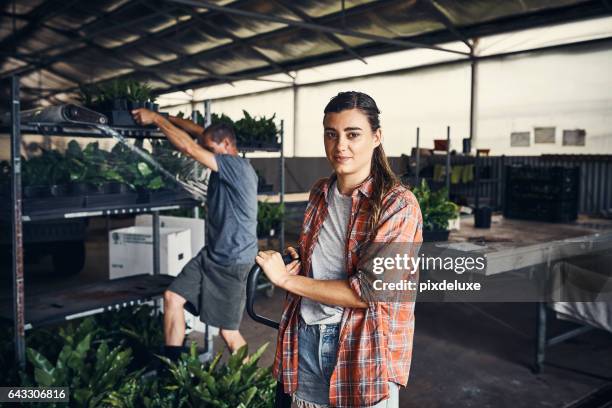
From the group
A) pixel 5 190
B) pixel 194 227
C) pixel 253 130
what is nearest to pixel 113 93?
pixel 5 190

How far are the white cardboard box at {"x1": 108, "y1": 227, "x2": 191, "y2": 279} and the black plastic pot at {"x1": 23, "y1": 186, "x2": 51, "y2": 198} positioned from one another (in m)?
1.35

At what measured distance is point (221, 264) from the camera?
121 inches

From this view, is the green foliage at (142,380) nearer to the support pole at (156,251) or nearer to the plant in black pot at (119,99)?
the support pole at (156,251)

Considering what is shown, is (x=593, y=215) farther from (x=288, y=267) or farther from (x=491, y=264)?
(x=288, y=267)

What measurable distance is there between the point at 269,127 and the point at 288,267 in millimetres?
3613

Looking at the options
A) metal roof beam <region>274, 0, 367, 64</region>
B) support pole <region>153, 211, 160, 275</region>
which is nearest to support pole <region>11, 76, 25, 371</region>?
support pole <region>153, 211, 160, 275</region>

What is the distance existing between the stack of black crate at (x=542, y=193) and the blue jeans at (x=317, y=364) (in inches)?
145

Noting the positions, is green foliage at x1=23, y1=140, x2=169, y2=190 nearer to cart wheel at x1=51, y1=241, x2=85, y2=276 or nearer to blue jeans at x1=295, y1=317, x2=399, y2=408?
blue jeans at x1=295, y1=317, x2=399, y2=408

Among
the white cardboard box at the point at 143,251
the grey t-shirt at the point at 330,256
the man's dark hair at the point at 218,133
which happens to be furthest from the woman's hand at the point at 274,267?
the white cardboard box at the point at 143,251

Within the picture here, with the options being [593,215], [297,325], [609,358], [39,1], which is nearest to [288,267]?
[297,325]

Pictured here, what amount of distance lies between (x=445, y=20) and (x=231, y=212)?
7.58 metres

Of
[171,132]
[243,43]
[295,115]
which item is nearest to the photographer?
[171,132]

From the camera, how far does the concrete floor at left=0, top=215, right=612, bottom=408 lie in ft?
10.6

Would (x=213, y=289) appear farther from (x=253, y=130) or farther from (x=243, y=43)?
(x=243, y=43)
